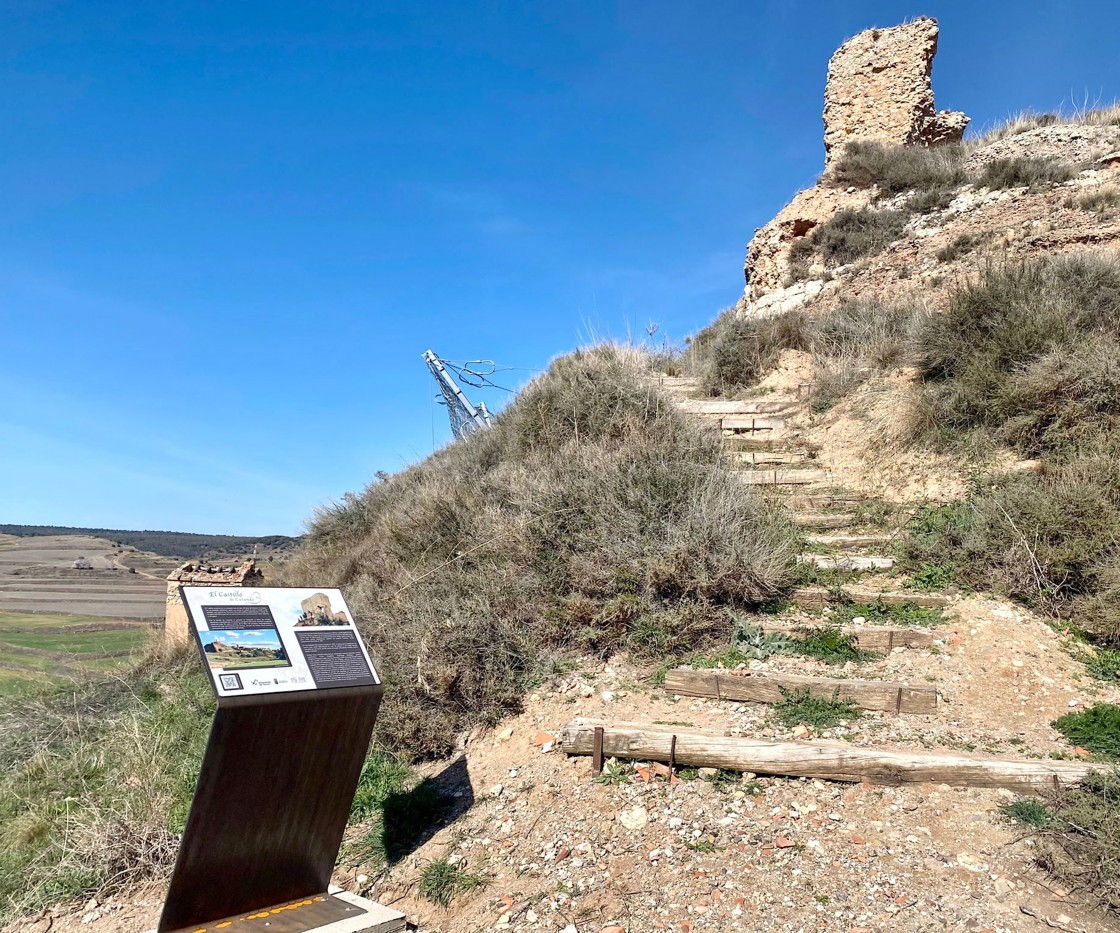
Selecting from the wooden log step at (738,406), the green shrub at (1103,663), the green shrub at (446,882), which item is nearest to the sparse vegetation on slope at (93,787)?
the green shrub at (446,882)

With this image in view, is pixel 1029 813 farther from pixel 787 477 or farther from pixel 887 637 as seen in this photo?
pixel 787 477

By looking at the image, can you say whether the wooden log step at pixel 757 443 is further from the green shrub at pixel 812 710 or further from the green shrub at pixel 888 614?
the green shrub at pixel 812 710

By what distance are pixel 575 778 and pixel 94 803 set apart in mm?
2944

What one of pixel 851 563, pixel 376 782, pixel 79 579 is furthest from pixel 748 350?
pixel 79 579

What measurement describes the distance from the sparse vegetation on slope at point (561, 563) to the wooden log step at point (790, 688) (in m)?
0.41

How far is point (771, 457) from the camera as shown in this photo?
7582 millimetres

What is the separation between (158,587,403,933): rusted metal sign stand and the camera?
2.64 m

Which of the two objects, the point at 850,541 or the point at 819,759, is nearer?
the point at 819,759

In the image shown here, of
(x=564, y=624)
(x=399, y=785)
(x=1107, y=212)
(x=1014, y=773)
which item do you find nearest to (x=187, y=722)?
(x=399, y=785)

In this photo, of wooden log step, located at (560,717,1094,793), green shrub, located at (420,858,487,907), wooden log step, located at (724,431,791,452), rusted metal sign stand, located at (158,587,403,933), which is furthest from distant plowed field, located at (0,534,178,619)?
wooden log step, located at (560,717,1094,793)

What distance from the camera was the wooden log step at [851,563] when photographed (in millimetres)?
5309

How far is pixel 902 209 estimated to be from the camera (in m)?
13.6

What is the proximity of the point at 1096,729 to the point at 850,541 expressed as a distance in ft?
8.08

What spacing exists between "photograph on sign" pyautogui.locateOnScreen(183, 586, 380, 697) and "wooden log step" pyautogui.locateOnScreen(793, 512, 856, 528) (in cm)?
430
